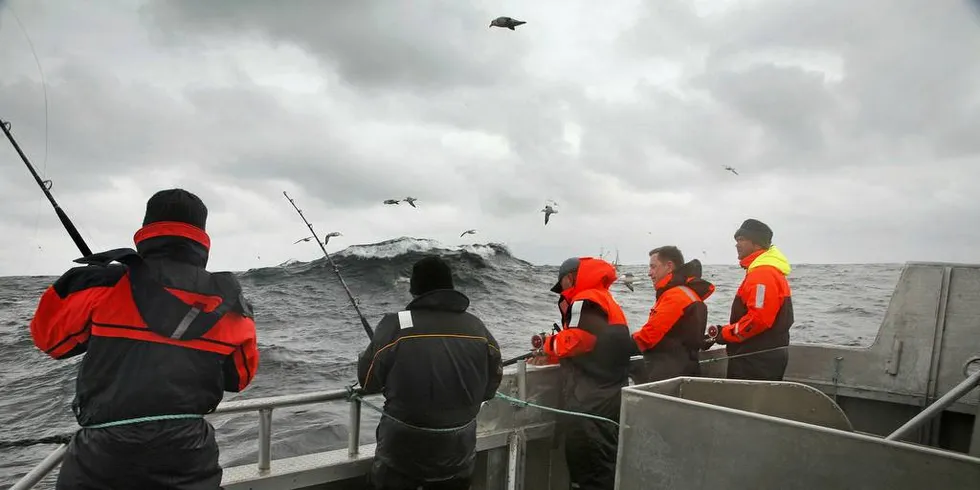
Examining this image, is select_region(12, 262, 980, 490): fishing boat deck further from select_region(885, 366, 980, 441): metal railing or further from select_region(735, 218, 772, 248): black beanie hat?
select_region(735, 218, 772, 248): black beanie hat

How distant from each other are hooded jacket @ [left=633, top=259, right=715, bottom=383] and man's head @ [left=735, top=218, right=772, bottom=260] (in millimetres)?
891

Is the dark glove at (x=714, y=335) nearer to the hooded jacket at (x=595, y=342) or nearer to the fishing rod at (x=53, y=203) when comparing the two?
the hooded jacket at (x=595, y=342)

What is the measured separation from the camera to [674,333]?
4.24 meters

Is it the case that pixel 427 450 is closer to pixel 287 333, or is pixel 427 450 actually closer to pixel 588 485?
pixel 588 485

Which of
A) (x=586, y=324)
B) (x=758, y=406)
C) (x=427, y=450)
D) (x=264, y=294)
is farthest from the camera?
(x=264, y=294)

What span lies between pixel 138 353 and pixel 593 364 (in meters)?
2.72

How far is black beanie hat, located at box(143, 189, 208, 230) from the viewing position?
229cm

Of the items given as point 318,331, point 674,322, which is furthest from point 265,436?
point 318,331

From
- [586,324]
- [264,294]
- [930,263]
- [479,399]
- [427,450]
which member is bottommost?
[264,294]

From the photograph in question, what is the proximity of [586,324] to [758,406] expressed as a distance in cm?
113

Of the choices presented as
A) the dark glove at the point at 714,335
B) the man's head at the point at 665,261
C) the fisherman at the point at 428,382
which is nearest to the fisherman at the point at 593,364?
the man's head at the point at 665,261

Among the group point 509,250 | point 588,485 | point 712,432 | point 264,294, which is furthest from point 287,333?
point 509,250

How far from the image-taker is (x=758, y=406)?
3.27 m

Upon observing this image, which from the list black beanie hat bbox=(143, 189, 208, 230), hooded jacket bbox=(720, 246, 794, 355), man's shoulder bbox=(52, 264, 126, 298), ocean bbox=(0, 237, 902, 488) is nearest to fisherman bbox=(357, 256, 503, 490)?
black beanie hat bbox=(143, 189, 208, 230)
